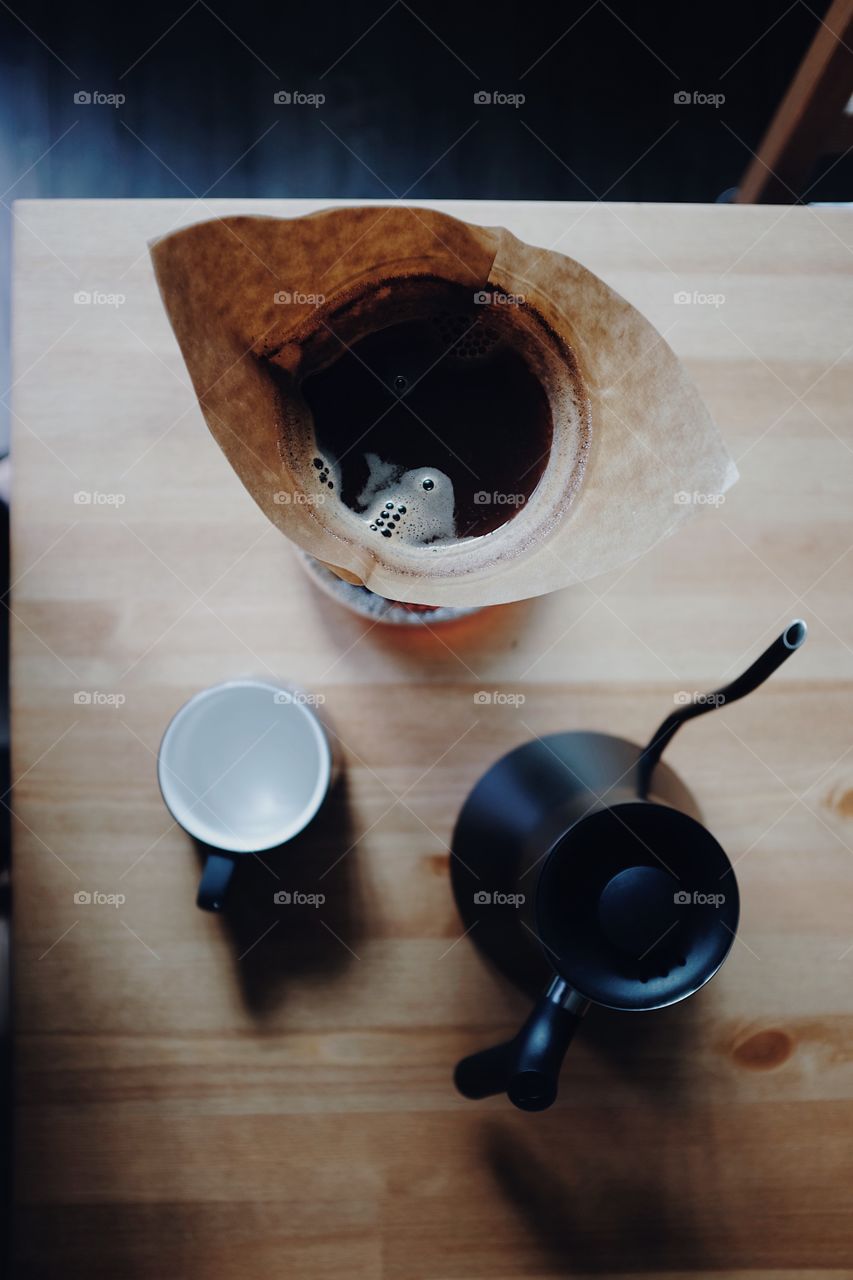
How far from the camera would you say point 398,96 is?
138 centimetres

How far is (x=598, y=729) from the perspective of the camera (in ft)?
2.60

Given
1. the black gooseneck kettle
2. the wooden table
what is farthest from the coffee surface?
the black gooseneck kettle

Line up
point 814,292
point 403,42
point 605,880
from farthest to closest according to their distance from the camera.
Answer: point 403,42, point 814,292, point 605,880

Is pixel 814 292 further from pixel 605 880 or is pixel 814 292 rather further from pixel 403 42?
pixel 403 42

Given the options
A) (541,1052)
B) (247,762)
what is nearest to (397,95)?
(247,762)

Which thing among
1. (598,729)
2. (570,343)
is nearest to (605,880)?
(598,729)

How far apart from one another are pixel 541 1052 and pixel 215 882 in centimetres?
27

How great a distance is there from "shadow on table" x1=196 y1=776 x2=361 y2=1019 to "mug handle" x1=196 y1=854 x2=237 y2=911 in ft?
0.26

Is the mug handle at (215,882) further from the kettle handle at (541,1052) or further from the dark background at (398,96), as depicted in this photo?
the dark background at (398,96)

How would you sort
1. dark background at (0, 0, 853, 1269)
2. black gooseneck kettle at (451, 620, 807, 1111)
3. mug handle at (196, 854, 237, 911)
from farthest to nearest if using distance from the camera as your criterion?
dark background at (0, 0, 853, 1269) < mug handle at (196, 854, 237, 911) < black gooseneck kettle at (451, 620, 807, 1111)

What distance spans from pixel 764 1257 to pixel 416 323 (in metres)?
0.85

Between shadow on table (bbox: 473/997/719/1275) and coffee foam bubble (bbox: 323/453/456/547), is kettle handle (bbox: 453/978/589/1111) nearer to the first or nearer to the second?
shadow on table (bbox: 473/997/719/1275)

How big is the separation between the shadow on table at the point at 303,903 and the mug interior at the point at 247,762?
0.14 feet

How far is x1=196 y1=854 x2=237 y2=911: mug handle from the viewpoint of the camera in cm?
69
